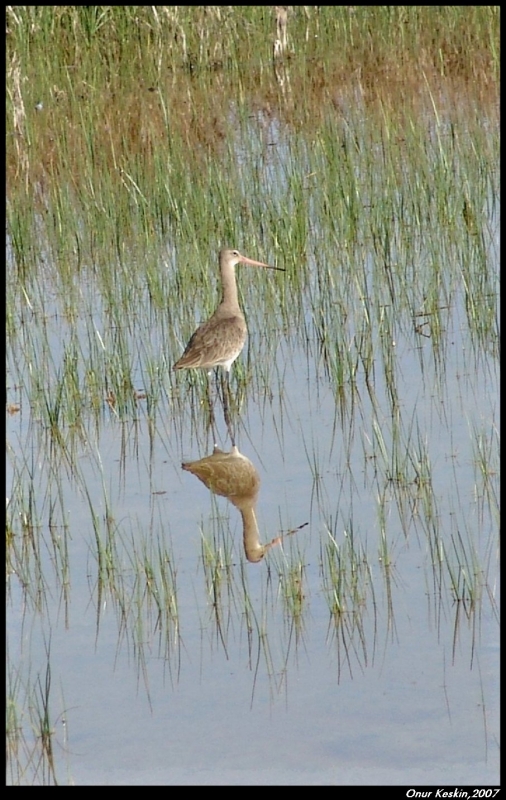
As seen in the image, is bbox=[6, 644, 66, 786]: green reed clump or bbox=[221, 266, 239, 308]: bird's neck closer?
bbox=[6, 644, 66, 786]: green reed clump

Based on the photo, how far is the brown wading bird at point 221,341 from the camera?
7473mm

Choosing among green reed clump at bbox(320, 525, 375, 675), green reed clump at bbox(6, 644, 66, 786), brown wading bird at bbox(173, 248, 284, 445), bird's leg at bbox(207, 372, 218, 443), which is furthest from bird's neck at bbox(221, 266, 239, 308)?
green reed clump at bbox(6, 644, 66, 786)

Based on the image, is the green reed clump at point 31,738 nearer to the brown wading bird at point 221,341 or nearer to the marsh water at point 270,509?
the marsh water at point 270,509

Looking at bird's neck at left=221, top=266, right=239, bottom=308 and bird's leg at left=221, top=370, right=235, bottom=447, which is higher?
bird's neck at left=221, top=266, right=239, bottom=308

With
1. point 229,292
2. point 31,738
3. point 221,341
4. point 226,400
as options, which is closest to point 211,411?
point 226,400

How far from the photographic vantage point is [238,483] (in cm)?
645

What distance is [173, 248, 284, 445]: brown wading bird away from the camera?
24.5 feet

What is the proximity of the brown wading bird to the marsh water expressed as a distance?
0.21 meters

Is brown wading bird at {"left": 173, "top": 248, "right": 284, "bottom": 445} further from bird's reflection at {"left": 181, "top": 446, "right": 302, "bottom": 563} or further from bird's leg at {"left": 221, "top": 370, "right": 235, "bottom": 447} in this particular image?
bird's reflection at {"left": 181, "top": 446, "right": 302, "bottom": 563}

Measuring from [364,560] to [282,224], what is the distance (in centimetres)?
427

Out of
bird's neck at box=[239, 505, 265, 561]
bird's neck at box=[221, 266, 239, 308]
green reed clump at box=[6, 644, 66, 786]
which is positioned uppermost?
bird's neck at box=[221, 266, 239, 308]
